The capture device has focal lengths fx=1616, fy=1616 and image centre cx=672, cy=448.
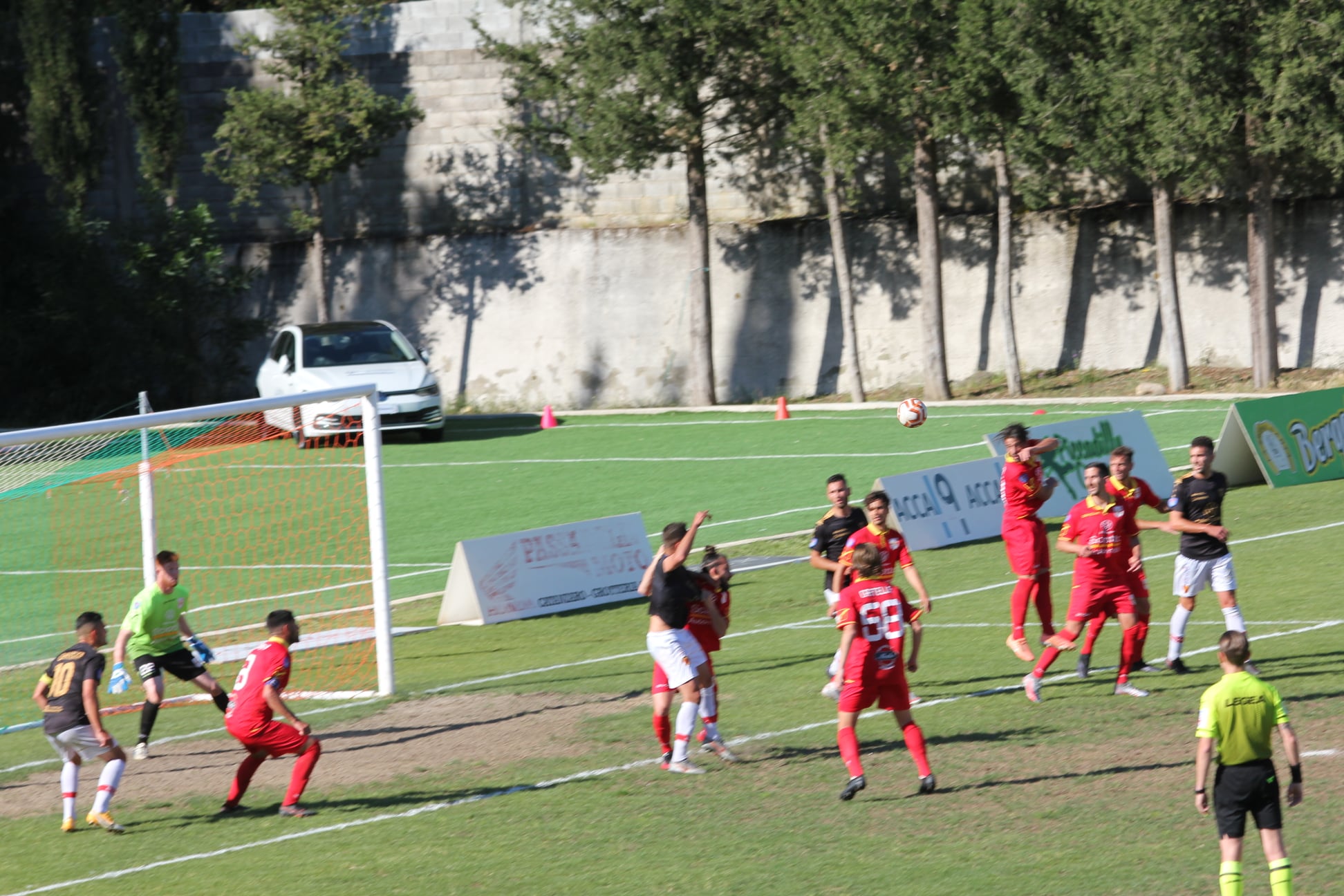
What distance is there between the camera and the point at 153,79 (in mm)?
35312

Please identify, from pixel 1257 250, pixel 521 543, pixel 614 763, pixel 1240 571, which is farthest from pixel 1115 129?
pixel 614 763

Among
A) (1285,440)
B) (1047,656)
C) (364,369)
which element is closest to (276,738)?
(1047,656)

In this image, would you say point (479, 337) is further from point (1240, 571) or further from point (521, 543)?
point (1240, 571)

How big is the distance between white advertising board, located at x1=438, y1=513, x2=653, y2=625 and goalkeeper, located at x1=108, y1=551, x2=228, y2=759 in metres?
4.56

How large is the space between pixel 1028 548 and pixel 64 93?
28660mm

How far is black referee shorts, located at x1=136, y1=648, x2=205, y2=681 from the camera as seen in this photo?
12.9 meters

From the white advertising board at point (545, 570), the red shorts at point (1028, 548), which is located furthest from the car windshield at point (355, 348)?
the red shorts at point (1028, 548)

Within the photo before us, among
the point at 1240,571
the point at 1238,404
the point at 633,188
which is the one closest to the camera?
the point at 1240,571

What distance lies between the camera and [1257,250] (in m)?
29.6

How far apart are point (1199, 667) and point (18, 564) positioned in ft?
51.1

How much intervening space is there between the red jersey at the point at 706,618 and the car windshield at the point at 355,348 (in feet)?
61.7

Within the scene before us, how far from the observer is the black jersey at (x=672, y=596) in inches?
439

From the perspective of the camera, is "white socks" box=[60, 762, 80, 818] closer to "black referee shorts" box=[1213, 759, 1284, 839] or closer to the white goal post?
the white goal post

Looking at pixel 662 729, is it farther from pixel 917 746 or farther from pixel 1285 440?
pixel 1285 440
